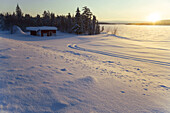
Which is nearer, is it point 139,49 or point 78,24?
point 139,49

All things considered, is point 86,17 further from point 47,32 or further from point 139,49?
point 139,49

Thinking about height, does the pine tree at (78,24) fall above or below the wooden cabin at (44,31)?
above

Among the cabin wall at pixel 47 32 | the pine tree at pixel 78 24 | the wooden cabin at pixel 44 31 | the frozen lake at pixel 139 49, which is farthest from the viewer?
the pine tree at pixel 78 24

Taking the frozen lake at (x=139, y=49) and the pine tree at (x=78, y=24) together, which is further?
the pine tree at (x=78, y=24)

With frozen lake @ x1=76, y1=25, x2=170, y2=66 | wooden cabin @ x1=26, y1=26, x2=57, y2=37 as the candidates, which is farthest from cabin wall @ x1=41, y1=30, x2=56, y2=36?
frozen lake @ x1=76, y1=25, x2=170, y2=66

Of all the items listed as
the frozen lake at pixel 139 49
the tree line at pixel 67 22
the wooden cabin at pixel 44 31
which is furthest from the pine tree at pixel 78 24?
the frozen lake at pixel 139 49

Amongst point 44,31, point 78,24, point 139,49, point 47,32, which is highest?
point 78,24

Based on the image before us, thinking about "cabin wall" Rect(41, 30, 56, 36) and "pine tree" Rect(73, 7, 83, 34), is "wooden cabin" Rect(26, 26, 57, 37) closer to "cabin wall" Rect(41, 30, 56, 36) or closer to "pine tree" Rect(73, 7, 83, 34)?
"cabin wall" Rect(41, 30, 56, 36)

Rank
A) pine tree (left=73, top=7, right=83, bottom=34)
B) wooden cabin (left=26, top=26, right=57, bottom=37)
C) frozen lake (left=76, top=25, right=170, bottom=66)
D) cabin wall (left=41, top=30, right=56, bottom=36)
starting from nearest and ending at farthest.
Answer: frozen lake (left=76, top=25, right=170, bottom=66)
wooden cabin (left=26, top=26, right=57, bottom=37)
cabin wall (left=41, top=30, right=56, bottom=36)
pine tree (left=73, top=7, right=83, bottom=34)

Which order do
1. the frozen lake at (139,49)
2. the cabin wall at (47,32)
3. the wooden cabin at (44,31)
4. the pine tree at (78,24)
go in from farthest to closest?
1. the pine tree at (78,24)
2. the cabin wall at (47,32)
3. the wooden cabin at (44,31)
4. the frozen lake at (139,49)

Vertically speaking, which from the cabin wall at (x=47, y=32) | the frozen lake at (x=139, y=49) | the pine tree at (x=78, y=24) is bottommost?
the frozen lake at (x=139, y=49)

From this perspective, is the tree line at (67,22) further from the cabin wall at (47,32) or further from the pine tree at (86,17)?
the cabin wall at (47,32)

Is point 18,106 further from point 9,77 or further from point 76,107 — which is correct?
point 9,77

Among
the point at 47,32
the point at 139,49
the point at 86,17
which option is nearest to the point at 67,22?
the point at 86,17
